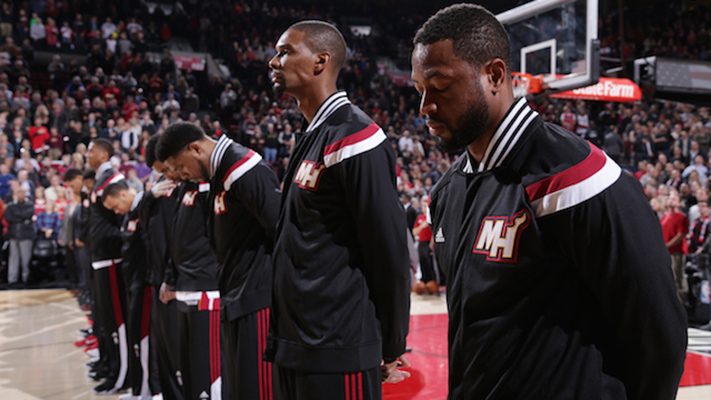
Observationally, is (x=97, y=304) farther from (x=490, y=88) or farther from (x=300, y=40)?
(x=490, y=88)

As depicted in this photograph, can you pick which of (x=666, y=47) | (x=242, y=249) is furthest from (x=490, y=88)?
(x=666, y=47)

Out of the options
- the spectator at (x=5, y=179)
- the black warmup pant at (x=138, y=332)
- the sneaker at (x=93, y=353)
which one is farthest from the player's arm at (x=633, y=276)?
the spectator at (x=5, y=179)

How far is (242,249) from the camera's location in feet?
10.9

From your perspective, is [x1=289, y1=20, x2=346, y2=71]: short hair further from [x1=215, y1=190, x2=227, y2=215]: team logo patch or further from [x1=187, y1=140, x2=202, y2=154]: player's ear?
[x1=187, y1=140, x2=202, y2=154]: player's ear

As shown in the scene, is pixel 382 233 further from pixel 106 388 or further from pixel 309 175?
pixel 106 388

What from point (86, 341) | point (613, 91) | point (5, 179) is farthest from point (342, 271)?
point (613, 91)

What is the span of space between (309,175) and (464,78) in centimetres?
95

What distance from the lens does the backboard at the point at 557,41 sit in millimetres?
8406

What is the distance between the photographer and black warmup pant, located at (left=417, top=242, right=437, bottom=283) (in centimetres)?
1147

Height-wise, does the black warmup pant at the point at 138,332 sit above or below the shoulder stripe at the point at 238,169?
below

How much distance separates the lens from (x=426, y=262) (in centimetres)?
1149

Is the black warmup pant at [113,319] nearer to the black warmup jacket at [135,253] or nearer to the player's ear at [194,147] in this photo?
the black warmup jacket at [135,253]

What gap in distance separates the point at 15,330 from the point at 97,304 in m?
3.38

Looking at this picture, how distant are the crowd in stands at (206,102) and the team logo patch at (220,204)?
8.40 meters
